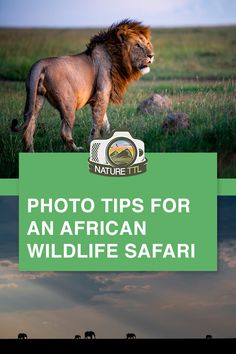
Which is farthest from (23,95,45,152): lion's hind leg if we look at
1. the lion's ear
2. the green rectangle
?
the lion's ear

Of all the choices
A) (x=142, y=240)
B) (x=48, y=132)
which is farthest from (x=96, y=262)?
(x=48, y=132)

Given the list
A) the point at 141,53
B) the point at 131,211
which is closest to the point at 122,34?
the point at 141,53

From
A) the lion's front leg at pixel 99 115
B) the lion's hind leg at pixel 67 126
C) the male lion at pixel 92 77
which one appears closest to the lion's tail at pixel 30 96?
the male lion at pixel 92 77

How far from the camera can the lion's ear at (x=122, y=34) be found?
34.9ft

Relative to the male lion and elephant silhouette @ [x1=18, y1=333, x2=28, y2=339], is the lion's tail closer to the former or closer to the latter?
the male lion

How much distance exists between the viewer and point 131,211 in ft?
33.7

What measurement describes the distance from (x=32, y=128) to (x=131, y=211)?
3.67 feet

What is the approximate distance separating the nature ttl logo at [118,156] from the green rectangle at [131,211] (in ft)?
0.19

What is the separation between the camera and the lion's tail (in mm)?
10444

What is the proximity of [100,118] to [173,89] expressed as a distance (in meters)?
0.83

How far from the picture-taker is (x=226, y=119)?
10805 millimetres

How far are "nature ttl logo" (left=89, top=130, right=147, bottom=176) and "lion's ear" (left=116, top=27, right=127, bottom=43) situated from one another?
32.0 inches

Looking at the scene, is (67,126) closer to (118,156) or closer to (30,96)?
(30,96)

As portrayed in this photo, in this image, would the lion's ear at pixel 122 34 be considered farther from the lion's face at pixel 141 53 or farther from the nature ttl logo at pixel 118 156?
the nature ttl logo at pixel 118 156
